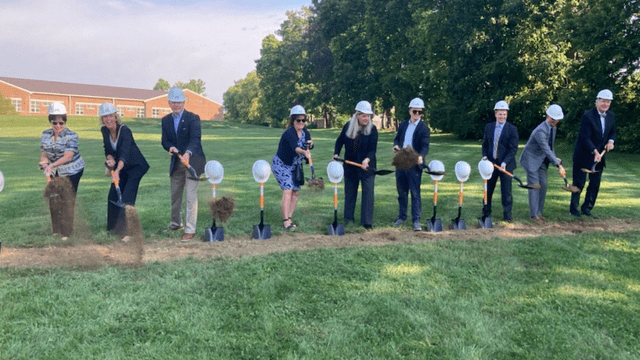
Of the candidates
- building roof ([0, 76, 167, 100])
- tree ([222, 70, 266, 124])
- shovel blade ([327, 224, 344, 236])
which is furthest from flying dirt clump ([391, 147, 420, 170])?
building roof ([0, 76, 167, 100])

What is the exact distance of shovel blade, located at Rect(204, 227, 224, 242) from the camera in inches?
276

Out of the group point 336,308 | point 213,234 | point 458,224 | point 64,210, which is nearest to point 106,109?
point 64,210

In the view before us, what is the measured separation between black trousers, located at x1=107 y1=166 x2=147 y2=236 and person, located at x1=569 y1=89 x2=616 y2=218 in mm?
7706

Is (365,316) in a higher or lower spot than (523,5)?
lower

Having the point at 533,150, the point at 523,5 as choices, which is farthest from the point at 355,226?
the point at 523,5

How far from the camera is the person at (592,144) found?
8828 millimetres

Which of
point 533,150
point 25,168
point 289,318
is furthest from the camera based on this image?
point 25,168

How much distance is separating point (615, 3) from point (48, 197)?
2373cm

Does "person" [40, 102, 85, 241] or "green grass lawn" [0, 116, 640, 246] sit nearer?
"person" [40, 102, 85, 241]

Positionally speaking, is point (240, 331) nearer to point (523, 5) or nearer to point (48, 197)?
point (48, 197)

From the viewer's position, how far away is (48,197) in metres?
6.92

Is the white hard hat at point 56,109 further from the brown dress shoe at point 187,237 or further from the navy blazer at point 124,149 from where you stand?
the brown dress shoe at point 187,237

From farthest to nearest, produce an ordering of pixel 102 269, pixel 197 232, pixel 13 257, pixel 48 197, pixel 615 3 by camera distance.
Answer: pixel 615 3 → pixel 197 232 → pixel 48 197 → pixel 13 257 → pixel 102 269

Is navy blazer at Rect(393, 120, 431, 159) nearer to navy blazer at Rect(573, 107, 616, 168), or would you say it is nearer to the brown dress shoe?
navy blazer at Rect(573, 107, 616, 168)
